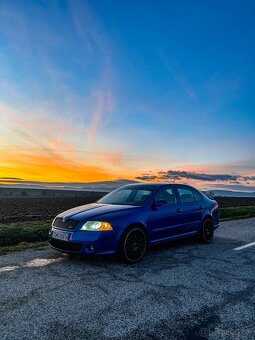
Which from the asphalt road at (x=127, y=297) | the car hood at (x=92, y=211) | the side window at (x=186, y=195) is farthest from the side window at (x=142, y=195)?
the asphalt road at (x=127, y=297)

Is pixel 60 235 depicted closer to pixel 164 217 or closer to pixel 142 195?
pixel 142 195

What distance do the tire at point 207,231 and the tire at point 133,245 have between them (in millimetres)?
2317

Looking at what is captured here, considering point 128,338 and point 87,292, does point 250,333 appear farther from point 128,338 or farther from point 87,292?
point 87,292

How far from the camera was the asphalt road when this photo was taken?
3.26m

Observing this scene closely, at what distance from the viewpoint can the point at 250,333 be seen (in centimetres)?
324

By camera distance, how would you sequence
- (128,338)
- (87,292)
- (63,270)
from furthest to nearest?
(63,270)
(87,292)
(128,338)

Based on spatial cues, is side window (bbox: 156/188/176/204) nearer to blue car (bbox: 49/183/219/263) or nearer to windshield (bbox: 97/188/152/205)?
blue car (bbox: 49/183/219/263)

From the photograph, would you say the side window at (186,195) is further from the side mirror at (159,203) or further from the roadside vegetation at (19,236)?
the roadside vegetation at (19,236)

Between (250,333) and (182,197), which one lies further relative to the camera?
(182,197)

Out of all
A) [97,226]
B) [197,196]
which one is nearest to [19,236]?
[97,226]

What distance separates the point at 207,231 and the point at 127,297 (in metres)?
4.51

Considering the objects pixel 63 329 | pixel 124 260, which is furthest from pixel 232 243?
pixel 63 329

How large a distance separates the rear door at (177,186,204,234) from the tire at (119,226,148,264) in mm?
1428

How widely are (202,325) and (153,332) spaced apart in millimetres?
577
